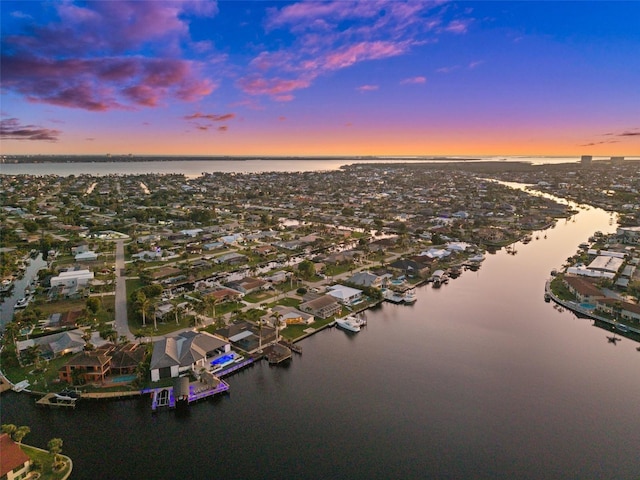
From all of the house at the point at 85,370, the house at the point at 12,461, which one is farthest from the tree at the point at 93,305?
the house at the point at 12,461

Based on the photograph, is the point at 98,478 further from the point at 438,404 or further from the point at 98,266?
the point at 98,266

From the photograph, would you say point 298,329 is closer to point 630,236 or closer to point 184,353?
point 184,353

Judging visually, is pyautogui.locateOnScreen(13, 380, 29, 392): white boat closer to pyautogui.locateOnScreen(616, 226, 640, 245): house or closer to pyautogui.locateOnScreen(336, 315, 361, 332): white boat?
pyautogui.locateOnScreen(336, 315, 361, 332): white boat

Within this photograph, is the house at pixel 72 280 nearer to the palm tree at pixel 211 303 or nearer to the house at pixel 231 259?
the house at pixel 231 259

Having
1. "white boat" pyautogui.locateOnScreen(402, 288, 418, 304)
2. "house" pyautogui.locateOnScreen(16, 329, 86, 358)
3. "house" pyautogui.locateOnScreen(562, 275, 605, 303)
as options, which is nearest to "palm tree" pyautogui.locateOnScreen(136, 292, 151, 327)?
"house" pyautogui.locateOnScreen(16, 329, 86, 358)

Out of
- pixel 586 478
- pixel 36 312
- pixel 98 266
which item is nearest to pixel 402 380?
pixel 586 478

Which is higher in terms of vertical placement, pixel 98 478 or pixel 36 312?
pixel 36 312
